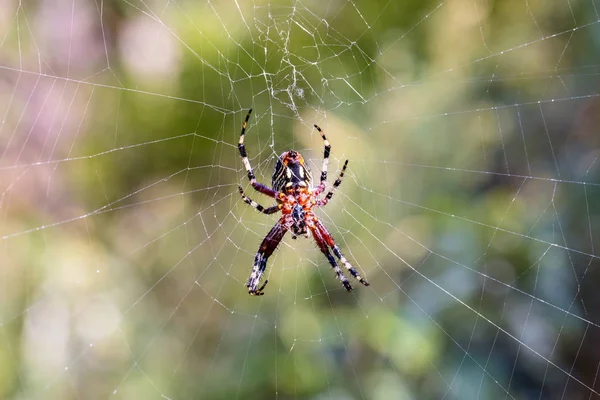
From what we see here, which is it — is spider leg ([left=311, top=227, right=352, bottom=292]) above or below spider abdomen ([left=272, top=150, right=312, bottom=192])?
below

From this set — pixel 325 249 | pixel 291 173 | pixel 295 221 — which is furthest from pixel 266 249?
pixel 291 173

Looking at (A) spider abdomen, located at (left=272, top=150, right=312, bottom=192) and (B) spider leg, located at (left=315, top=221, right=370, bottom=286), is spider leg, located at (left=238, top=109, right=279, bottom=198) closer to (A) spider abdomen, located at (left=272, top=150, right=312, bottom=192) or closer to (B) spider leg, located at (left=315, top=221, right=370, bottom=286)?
(A) spider abdomen, located at (left=272, top=150, right=312, bottom=192)

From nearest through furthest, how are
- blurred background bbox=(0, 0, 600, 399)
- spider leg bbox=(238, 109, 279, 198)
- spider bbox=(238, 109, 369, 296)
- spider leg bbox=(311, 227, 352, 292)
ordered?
spider leg bbox=(238, 109, 279, 198) < spider bbox=(238, 109, 369, 296) < spider leg bbox=(311, 227, 352, 292) < blurred background bbox=(0, 0, 600, 399)

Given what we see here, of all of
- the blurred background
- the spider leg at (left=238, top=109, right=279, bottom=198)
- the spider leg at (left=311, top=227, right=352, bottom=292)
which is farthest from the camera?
the blurred background

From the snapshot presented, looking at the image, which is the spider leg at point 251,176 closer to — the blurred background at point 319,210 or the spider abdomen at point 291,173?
the spider abdomen at point 291,173

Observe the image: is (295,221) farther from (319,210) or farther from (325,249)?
(319,210)


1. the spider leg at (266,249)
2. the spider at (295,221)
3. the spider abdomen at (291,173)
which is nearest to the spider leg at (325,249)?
the spider at (295,221)

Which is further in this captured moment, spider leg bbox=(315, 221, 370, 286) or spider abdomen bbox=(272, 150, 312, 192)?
spider leg bbox=(315, 221, 370, 286)

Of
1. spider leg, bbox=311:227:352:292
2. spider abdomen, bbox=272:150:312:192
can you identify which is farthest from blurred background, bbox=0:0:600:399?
spider abdomen, bbox=272:150:312:192
